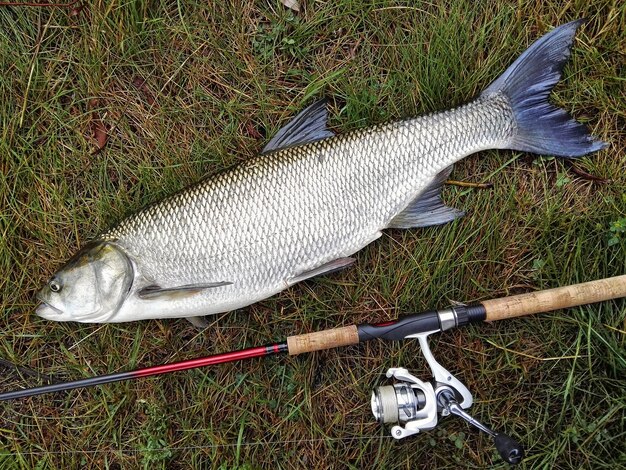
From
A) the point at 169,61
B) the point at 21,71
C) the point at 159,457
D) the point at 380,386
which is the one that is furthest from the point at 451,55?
the point at 159,457

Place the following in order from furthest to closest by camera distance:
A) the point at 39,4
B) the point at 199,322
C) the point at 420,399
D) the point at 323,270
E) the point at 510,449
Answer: the point at 39,4
the point at 199,322
the point at 323,270
the point at 420,399
the point at 510,449

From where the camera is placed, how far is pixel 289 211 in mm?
2420

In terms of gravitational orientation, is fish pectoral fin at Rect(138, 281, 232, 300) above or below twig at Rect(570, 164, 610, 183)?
above

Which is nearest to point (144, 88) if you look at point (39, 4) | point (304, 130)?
point (39, 4)

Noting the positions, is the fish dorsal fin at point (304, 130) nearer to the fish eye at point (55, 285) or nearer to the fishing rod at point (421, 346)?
the fishing rod at point (421, 346)

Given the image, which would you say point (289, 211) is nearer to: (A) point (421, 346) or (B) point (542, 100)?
(A) point (421, 346)

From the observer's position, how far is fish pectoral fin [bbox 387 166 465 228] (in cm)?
256

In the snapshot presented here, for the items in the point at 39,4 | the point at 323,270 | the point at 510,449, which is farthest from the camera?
the point at 39,4

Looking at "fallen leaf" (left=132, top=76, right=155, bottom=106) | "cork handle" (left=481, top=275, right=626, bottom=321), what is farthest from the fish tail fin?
"fallen leaf" (left=132, top=76, right=155, bottom=106)

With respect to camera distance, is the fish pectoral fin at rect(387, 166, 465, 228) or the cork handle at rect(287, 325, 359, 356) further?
the fish pectoral fin at rect(387, 166, 465, 228)

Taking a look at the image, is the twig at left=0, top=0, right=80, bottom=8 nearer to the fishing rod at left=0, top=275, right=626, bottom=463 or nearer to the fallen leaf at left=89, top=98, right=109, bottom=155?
the fallen leaf at left=89, top=98, right=109, bottom=155

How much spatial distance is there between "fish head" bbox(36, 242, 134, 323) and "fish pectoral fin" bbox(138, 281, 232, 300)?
0.10 meters

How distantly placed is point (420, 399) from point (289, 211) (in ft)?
3.60

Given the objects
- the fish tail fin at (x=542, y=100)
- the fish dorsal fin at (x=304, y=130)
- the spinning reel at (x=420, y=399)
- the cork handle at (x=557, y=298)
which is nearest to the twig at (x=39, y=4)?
the fish dorsal fin at (x=304, y=130)
